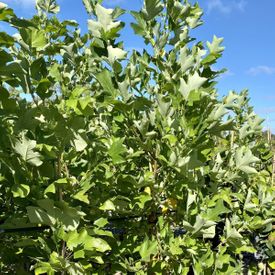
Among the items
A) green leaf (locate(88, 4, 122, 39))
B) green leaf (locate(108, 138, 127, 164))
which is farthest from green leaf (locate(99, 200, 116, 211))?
green leaf (locate(88, 4, 122, 39))

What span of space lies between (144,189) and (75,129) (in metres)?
0.73

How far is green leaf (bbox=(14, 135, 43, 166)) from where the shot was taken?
1333 mm

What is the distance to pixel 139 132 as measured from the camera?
204 centimetres

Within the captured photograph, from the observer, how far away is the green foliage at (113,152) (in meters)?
1.41

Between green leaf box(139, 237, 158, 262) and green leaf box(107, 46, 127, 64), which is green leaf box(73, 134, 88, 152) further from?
green leaf box(139, 237, 158, 262)

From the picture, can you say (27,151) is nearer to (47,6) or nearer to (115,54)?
(115,54)

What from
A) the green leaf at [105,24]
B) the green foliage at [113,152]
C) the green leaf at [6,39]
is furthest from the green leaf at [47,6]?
the green leaf at [6,39]

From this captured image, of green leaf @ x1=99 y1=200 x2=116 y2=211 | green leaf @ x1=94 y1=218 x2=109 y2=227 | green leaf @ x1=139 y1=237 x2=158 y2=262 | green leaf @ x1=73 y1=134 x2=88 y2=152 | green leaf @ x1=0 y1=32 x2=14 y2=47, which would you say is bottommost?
green leaf @ x1=139 y1=237 x2=158 y2=262

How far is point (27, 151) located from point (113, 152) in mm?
402

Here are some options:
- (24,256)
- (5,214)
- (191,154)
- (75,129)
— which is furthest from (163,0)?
(24,256)

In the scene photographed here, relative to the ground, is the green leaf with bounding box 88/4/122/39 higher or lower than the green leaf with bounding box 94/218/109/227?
higher

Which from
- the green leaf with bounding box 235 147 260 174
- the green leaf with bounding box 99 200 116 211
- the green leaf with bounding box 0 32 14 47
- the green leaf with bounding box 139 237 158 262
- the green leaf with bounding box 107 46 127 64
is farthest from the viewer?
the green leaf with bounding box 235 147 260 174

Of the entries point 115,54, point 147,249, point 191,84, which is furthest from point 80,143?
point 147,249

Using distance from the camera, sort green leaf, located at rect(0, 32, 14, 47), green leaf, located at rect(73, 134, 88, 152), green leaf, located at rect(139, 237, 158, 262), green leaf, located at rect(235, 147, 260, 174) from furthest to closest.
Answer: green leaf, located at rect(235, 147, 260, 174)
green leaf, located at rect(139, 237, 158, 262)
green leaf, located at rect(73, 134, 88, 152)
green leaf, located at rect(0, 32, 14, 47)
